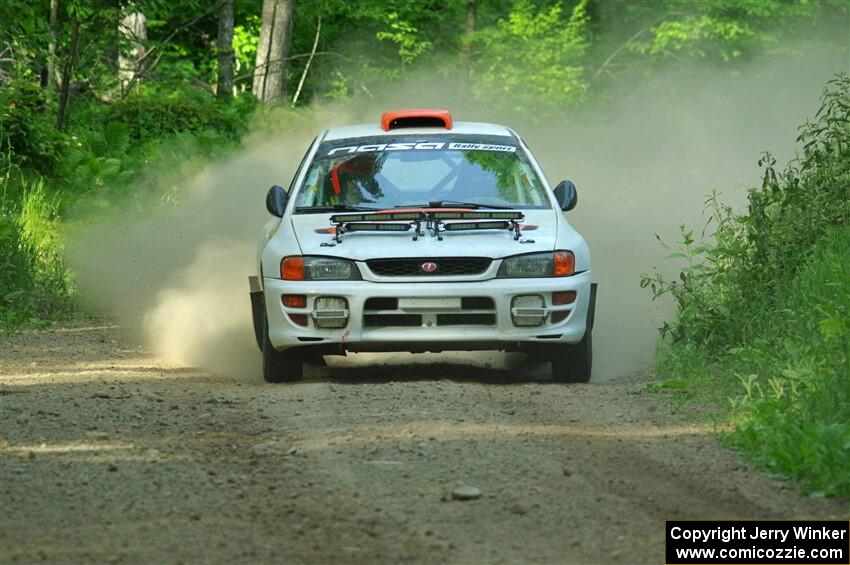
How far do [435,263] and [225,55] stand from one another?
2010cm

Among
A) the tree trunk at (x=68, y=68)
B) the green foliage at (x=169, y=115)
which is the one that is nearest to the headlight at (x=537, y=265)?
Answer: the tree trunk at (x=68, y=68)

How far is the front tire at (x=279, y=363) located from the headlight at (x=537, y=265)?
1.56m

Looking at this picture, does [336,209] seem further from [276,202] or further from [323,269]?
[323,269]

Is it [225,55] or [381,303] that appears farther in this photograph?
[225,55]

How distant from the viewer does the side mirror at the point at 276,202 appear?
426 inches

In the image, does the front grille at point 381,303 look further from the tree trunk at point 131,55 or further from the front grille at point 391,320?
the tree trunk at point 131,55

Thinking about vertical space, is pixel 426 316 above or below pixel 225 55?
below

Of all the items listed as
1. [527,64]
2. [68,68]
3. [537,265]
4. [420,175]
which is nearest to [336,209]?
[420,175]

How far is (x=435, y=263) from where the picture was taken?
9922mm

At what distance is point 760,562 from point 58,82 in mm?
20184

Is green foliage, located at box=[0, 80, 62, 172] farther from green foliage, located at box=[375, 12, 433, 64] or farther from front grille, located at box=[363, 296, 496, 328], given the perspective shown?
green foliage, located at box=[375, 12, 433, 64]

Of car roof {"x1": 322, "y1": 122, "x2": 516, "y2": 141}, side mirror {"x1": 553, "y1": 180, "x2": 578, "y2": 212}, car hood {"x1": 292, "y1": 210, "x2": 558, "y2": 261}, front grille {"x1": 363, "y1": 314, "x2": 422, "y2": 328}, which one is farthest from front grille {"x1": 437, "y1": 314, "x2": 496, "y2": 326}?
car roof {"x1": 322, "y1": 122, "x2": 516, "y2": 141}

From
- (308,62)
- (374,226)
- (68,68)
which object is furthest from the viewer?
(308,62)

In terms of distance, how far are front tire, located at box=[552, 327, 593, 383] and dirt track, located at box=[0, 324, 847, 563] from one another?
0.27 m
